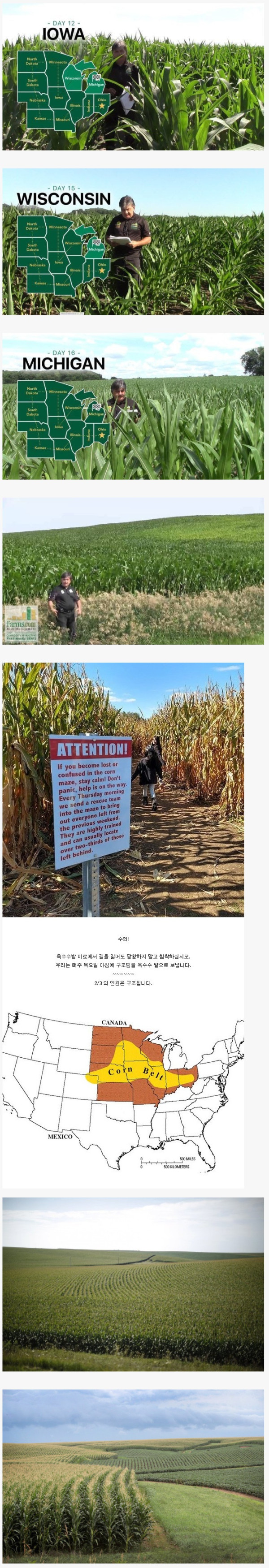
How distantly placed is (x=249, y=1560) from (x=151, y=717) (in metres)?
3.31

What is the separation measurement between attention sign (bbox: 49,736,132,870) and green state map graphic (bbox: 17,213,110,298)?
196 centimetres

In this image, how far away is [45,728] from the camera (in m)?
4.59

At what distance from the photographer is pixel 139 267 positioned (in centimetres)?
472

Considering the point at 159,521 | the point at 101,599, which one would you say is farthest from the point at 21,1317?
the point at 159,521

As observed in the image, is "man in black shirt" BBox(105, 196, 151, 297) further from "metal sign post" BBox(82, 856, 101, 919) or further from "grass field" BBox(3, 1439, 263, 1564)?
"grass field" BBox(3, 1439, 263, 1564)

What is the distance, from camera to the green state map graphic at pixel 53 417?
4309 mm

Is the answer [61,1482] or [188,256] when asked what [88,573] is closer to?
[188,256]

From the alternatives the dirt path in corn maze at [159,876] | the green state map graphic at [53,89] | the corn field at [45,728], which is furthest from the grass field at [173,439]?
the dirt path in corn maze at [159,876]

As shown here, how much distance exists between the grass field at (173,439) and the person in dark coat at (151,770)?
118 cm

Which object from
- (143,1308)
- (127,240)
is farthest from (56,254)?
(143,1308)

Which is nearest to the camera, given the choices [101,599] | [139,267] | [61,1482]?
[61,1482]

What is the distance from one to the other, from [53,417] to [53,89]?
4.40 feet

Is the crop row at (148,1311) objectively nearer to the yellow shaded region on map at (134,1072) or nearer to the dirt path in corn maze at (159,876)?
the yellow shaded region on map at (134,1072)

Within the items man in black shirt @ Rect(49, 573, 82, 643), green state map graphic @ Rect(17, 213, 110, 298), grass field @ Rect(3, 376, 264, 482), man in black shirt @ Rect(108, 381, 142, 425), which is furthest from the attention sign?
green state map graphic @ Rect(17, 213, 110, 298)
